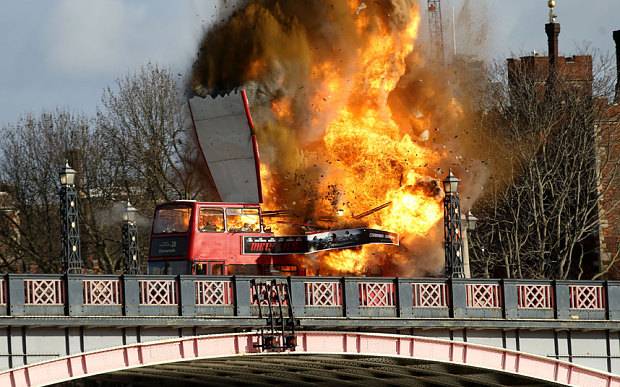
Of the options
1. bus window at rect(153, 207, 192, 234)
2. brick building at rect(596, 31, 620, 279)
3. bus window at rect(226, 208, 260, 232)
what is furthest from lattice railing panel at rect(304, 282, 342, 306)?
brick building at rect(596, 31, 620, 279)

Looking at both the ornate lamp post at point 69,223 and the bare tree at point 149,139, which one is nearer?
the ornate lamp post at point 69,223

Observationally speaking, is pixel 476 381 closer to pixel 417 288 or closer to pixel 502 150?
pixel 417 288

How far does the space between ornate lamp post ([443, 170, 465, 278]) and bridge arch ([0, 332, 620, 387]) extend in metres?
4.12

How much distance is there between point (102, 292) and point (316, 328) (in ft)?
23.1

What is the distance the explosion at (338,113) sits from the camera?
70.2 metres

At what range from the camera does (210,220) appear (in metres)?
64.1

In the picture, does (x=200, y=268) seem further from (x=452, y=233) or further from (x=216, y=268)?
(x=452, y=233)

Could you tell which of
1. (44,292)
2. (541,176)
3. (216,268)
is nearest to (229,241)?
(216,268)

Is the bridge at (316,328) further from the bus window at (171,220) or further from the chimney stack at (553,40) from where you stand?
the chimney stack at (553,40)

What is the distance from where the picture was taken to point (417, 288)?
55906mm

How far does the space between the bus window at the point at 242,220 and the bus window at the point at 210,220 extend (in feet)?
1.05

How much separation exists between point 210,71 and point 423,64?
28.7 ft

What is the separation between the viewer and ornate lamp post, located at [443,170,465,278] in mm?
60062

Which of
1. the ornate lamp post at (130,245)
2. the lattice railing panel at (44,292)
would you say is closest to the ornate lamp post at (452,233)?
the ornate lamp post at (130,245)
